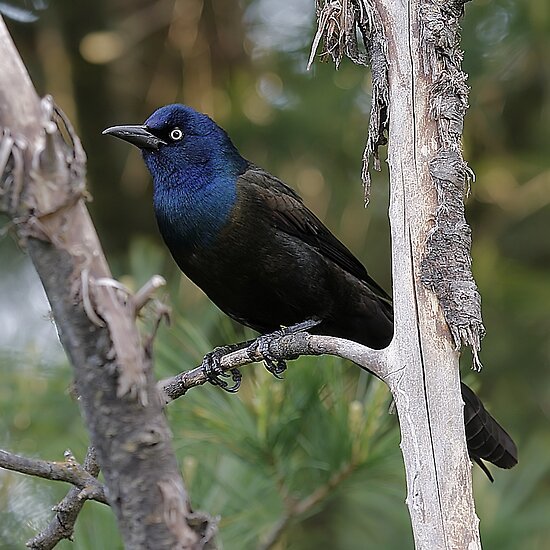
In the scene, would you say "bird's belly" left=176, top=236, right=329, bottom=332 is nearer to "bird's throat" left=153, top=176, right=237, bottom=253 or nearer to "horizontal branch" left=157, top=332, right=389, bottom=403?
"bird's throat" left=153, top=176, right=237, bottom=253

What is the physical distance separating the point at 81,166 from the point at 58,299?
12cm

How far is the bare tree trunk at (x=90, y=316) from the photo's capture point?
860mm

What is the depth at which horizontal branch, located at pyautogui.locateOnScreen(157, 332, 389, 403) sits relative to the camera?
147 cm

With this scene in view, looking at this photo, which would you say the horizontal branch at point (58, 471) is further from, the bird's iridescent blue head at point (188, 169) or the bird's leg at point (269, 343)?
the bird's iridescent blue head at point (188, 169)

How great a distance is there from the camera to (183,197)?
7.40 ft

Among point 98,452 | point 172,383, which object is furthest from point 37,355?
point 98,452

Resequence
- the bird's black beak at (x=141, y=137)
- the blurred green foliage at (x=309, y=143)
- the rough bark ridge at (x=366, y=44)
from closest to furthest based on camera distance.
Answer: the rough bark ridge at (x=366, y=44) < the bird's black beak at (x=141, y=137) < the blurred green foliage at (x=309, y=143)

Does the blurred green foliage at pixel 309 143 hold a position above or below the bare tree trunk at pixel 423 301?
above

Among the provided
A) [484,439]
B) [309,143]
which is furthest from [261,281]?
[309,143]

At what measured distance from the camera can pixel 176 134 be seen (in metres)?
2.37

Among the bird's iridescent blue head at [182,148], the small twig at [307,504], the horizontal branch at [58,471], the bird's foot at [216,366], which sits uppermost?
the bird's iridescent blue head at [182,148]

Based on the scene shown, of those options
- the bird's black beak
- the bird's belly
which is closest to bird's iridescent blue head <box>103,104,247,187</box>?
the bird's black beak

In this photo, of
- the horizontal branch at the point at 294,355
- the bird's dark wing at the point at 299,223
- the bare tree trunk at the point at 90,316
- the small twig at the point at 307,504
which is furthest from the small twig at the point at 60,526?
the bird's dark wing at the point at 299,223

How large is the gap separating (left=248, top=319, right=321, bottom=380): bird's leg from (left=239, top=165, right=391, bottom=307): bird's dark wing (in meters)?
0.15
